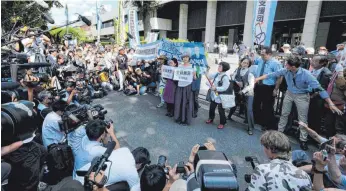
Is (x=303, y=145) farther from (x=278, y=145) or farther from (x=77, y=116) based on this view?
(x=77, y=116)

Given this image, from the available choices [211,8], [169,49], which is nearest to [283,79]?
[169,49]

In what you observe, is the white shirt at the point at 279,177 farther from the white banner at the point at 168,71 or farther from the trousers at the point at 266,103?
the white banner at the point at 168,71

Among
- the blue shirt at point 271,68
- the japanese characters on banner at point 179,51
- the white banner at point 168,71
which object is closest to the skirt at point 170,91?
the white banner at point 168,71

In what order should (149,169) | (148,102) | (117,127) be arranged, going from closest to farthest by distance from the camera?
(149,169) < (117,127) < (148,102)

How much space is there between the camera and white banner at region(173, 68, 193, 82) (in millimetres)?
5391

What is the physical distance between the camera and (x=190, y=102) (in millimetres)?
5523

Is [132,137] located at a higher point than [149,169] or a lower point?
lower

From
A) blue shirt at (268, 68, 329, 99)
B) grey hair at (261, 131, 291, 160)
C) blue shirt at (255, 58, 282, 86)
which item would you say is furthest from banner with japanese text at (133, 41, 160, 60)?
grey hair at (261, 131, 291, 160)

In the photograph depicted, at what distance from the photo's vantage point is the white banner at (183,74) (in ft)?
17.7

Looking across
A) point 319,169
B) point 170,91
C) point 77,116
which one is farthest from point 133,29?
point 319,169

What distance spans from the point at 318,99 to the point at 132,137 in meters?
3.77

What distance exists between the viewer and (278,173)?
1.68m

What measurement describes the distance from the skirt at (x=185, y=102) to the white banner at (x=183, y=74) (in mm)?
218

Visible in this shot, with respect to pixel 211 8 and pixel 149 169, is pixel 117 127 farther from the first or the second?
pixel 211 8
